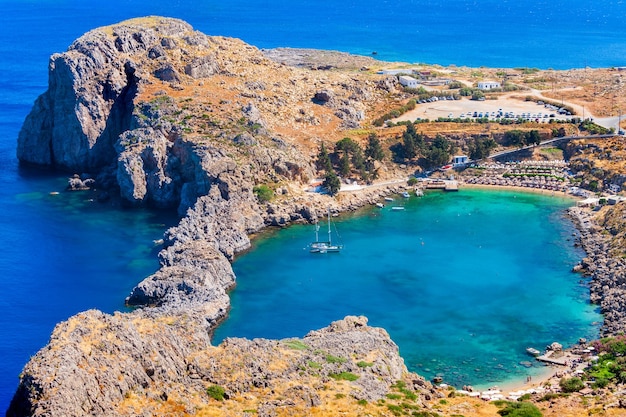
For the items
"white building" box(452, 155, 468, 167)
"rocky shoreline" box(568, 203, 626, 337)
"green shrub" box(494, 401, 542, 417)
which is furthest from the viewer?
"white building" box(452, 155, 468, 167)

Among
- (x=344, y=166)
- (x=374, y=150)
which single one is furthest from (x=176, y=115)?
(x=374, y=150)

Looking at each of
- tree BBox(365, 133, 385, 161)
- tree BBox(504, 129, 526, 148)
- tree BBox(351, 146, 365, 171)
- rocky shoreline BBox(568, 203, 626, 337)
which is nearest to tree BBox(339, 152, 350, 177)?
tree BBox(351, 146, 365, 171)

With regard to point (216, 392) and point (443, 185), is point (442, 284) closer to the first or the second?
point (443, 185)

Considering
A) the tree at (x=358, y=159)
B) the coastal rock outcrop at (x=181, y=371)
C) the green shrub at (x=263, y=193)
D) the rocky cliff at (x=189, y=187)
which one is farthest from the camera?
the tree at (x=358, y=159)

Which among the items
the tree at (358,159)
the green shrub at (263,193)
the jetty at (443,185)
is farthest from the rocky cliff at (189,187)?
the jetty at (443,185)

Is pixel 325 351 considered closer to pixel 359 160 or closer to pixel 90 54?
pixel 359 160

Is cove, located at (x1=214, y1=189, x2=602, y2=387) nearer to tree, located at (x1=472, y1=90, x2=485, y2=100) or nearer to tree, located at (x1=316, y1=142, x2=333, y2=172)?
tree, located at (x1=316, y1=142, x2=333, y2=172)

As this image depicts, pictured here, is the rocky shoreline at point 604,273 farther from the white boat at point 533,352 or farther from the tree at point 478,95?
the tree at point 478,95
